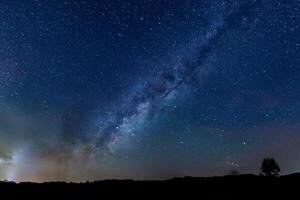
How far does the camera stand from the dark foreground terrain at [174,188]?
14.9 m

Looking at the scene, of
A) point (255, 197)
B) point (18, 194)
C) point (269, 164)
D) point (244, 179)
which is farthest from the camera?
point (269, 164)

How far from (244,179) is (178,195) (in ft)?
11.3

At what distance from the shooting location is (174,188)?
15781 millimetres

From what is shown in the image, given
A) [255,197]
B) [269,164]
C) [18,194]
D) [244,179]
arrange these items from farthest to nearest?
1. [269,164]
2. [244,179]
3. [18,194]
4. [255,197]

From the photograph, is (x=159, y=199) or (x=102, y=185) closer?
(x=159, y=199)

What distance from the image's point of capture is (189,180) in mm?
16750

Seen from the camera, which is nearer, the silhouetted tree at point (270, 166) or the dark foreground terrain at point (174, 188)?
the dark foreground terrain at point (174, 188)

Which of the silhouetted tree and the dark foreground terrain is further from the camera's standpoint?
the silhouetted tree

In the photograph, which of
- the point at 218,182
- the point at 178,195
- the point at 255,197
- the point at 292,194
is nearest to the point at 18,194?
the point at 178,195

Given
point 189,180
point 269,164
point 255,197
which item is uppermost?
Result: point 269,164

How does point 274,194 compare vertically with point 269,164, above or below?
below

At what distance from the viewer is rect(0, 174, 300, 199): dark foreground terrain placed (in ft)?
48.8

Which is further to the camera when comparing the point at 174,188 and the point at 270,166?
the point at 270,166

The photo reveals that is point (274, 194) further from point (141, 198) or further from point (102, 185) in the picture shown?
point (102, 185)
